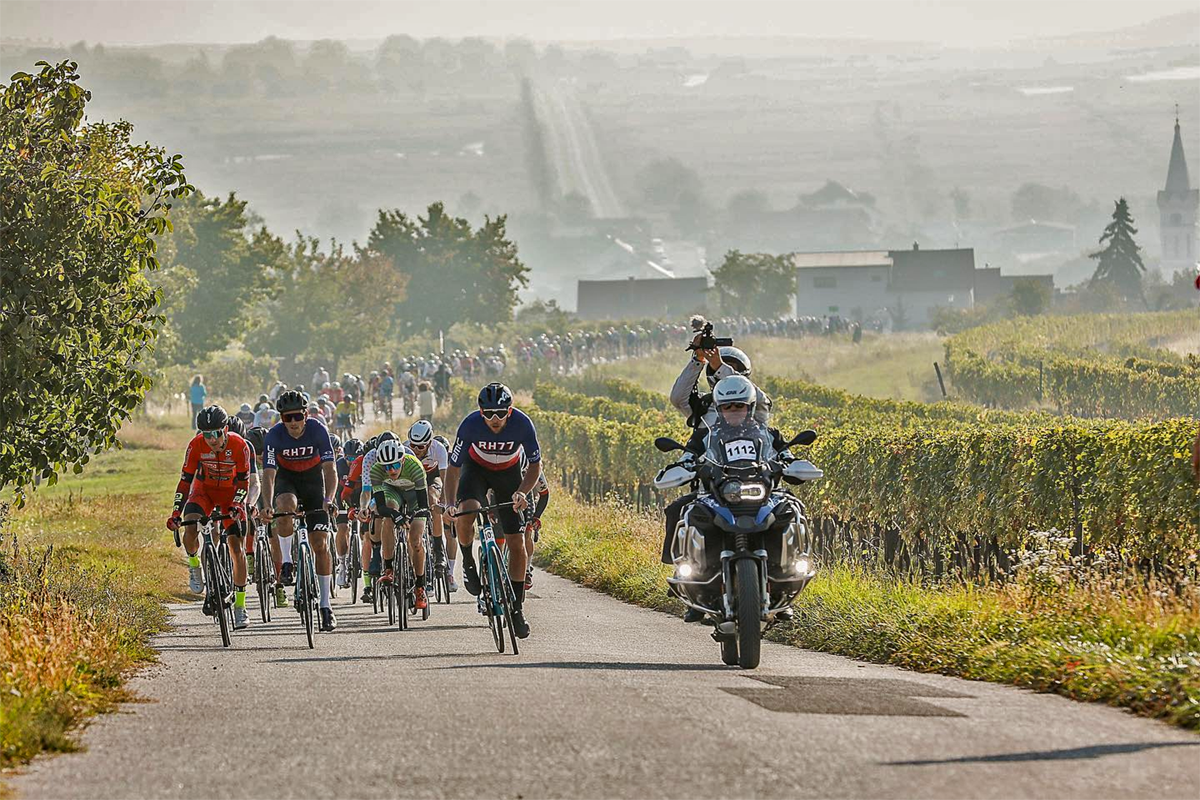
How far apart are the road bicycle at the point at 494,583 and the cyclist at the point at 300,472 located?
170 cm

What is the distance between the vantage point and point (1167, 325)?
92875 mm

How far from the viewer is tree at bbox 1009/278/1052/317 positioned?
151 metres

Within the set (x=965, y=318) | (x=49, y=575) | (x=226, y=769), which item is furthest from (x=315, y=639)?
(x=965, y=318)

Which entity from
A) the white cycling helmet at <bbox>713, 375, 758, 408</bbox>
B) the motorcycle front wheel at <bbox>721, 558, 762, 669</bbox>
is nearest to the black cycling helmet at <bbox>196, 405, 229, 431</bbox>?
the white cycling helmet at <bbox>713, 375, 758, 408</bbox>

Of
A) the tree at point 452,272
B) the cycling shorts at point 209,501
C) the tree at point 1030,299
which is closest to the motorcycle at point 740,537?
the cycling shorts at point 209,501

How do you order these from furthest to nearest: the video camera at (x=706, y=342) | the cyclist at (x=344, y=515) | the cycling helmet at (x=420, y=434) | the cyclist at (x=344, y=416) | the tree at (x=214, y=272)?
1. the tree at (x=214, y=272)
2. the cyclist at (x=344, y=416)
3. the cyclist at (x=344, y=515)
4. the cycling helmet at (x=420, y=434)
5. the video camera at (x=706, y=342)

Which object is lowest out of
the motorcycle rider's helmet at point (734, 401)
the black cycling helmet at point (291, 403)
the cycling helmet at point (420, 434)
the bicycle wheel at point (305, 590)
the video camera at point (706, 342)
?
the bicycle wheel at point (305, 590)

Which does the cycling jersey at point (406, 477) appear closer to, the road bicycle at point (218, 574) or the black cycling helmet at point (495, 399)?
the road bicycle at point (218, 574)

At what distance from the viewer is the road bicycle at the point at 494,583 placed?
14539mm

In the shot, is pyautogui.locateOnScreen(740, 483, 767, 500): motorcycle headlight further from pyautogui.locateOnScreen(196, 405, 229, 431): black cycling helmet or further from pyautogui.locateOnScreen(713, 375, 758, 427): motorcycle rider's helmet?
pyautogui.locateOnScreen(196, 405, 229, 431): black cycling helmet

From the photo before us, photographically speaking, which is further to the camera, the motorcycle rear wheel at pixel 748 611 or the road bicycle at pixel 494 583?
the road bicycle at pixel 494 583

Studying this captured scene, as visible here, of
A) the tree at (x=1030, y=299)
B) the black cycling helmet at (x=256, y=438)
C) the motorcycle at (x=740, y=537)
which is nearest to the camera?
the motorcycle at (x=740, y=537)

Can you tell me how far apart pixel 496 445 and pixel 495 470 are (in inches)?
8.5

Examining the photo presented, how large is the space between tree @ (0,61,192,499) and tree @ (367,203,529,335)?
115486 mm
